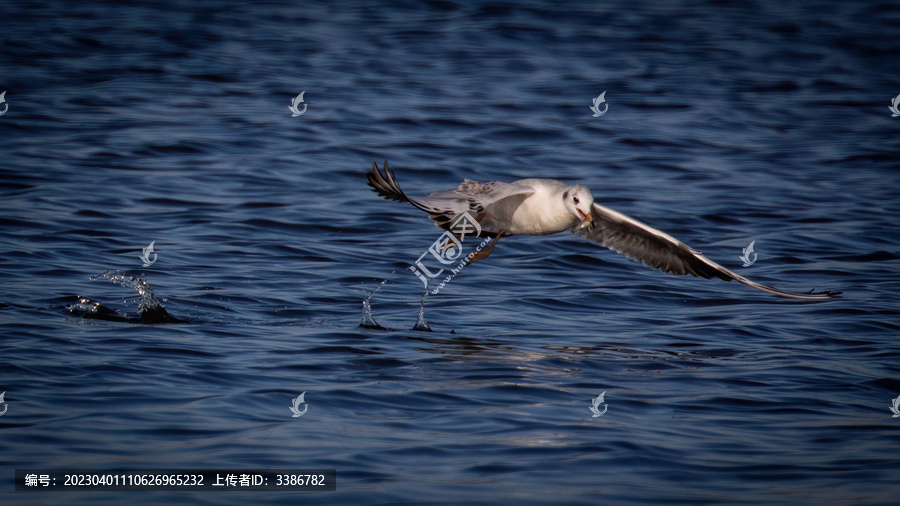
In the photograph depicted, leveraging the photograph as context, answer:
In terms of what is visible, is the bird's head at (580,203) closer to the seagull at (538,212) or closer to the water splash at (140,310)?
the seagull at (538,212)

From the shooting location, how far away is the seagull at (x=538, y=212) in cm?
751

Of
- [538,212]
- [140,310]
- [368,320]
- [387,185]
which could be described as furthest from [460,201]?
[140,310]

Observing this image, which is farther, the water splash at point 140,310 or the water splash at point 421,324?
the water splash at point 421,324

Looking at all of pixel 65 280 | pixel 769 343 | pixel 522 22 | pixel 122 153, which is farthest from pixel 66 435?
pixel 522 22

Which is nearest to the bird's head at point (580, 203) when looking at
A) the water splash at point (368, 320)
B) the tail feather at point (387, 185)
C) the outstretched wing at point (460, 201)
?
the outstretched wing at point (460, 201)

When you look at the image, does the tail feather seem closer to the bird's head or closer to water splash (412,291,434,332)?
the bird's head

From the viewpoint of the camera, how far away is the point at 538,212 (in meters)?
7.82

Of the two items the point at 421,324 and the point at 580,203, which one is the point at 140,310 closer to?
the point at 421,324

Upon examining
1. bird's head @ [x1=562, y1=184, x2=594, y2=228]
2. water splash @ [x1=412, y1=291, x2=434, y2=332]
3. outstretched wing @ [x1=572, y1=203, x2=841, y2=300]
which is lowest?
water splash @ [x1=412, y1=291, x2=434, y2=332]

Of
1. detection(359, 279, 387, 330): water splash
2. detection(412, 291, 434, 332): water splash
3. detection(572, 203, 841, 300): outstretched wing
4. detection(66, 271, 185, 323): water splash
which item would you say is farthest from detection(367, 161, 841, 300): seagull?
detection(66, 271, 185, 323): water splash

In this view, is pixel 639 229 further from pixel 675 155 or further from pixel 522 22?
pixel 522 22

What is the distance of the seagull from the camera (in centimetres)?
751

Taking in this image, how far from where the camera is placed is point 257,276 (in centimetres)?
939

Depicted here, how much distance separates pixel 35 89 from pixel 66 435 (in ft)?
35.6
